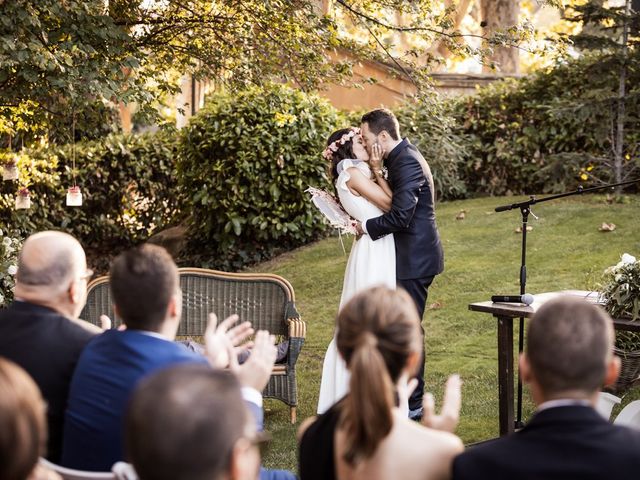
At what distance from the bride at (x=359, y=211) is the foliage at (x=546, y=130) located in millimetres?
6460

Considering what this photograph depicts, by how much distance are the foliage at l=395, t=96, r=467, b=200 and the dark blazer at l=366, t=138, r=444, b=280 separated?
266 inches

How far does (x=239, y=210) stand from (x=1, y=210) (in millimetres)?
2955

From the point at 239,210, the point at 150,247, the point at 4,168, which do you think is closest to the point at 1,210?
the point at 4,168

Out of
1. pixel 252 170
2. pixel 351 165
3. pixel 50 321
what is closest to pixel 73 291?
pixel 50 321

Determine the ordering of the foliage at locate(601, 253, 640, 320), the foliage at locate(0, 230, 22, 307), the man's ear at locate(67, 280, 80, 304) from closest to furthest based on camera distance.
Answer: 1. the man's ear at locate(67, 280, 80, 304)
2. the foliage at locate(601, 253, 640, 320)
3. the foliage at locate(0, 230, 22, 307)

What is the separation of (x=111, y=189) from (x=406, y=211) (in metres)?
7.85

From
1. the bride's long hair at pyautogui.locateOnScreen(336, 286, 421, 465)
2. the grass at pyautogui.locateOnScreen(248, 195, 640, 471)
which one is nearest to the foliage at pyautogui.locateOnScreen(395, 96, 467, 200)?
the grass at pyautogui.locateOnScreen(248, 195, 640, 471)

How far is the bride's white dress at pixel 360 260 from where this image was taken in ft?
19.2

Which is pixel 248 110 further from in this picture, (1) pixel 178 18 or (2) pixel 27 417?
(2) pixel 27 417

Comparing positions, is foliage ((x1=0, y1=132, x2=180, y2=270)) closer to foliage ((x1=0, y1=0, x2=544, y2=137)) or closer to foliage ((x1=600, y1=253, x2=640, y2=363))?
foliage ((x1=0, y1=0, x2=544, y2=137))

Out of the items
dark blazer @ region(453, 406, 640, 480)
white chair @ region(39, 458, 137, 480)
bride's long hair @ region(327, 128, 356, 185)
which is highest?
bride's long hair @ region(327, 128, 356, 185)

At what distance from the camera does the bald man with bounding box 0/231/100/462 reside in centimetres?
324

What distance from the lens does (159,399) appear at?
206 centimetres

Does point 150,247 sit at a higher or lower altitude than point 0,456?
higher
